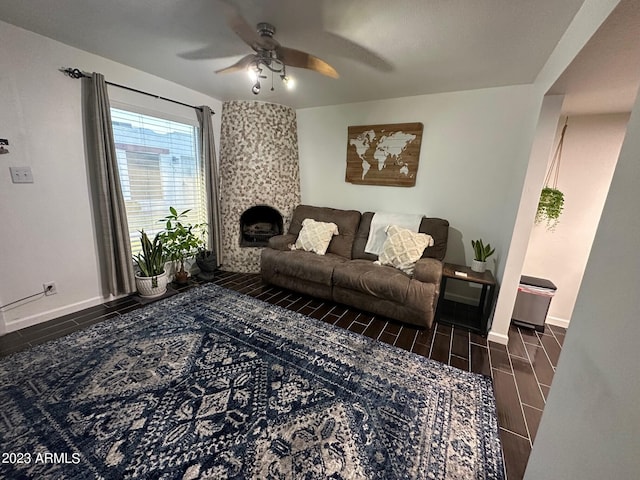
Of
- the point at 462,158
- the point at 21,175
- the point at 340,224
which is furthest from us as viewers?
the point at 340,224

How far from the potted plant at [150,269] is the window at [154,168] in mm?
190

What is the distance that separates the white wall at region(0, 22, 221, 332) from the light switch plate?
0.04m

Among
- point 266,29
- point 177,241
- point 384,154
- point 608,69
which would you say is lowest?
point 177,241

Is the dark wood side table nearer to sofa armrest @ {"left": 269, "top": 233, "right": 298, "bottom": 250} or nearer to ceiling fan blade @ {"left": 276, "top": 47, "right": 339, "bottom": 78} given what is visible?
sofa armrest @ {"left": 269, "top": 233, "right": 298, "bottom": 250}

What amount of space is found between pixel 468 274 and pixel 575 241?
111cm

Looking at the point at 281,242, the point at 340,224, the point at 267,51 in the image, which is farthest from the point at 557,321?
the point at 267,51

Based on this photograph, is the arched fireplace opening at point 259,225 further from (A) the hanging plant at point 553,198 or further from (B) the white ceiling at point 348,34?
(A) the hanging plant at point 553,198

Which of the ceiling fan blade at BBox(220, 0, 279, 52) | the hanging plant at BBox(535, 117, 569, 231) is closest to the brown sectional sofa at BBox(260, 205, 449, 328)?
the hanging plant at BBox(535, 117, 569, 231)

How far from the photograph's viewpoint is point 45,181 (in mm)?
2238

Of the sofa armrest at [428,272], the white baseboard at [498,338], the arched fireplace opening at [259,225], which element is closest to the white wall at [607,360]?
the sofa armrest at [428,272]

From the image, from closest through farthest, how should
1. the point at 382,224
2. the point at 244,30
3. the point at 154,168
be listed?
the point at 244,30 < the point at 154,168 < the point at 382,224

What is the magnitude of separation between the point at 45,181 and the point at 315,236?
257cm

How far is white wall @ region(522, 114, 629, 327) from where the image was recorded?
90.6 inches

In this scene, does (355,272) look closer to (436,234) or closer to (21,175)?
(436,234)
